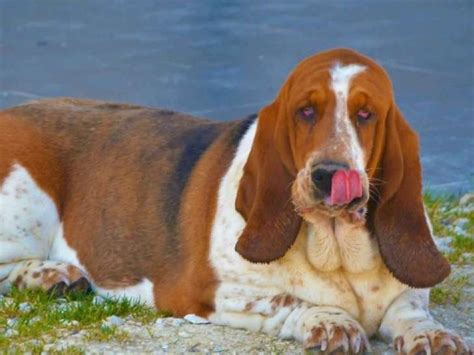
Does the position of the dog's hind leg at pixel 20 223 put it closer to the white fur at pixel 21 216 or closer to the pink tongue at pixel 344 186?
the white fur at pixel 21 216

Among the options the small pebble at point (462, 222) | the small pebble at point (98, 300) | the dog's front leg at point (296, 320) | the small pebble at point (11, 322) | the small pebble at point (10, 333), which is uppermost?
the small pebble at point (462, 222)

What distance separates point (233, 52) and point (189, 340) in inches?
275

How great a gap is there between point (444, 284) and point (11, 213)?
6.86 feet

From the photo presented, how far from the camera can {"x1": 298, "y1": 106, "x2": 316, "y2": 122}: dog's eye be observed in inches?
227

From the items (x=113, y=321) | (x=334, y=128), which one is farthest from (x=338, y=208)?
(x=113, y=321)

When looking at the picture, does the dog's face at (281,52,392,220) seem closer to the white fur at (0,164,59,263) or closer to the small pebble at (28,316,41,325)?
the small pebble at (28,316,41,325)

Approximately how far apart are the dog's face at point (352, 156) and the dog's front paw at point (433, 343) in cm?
25

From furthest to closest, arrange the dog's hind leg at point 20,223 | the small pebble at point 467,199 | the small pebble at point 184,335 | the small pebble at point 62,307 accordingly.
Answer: the small pebble at point 467,199
the dog's hind leg at point 20,223
the small pebble at point 62,307
the small pebble at point 184,335

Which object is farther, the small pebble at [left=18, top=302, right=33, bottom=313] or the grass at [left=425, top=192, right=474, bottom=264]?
the grass at [left=425, top=192, right=474, bottom=264]

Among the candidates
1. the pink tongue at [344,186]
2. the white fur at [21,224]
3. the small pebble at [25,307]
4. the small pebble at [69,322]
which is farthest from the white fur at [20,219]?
the pink tongue at [344,186]

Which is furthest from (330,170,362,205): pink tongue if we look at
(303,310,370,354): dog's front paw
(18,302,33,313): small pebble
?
(18,302,33,313): small pebble

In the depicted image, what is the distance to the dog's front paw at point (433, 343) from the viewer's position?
5.70 meters

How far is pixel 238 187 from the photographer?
6.25m

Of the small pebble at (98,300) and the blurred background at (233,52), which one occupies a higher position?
the blurred background at (233,52)
